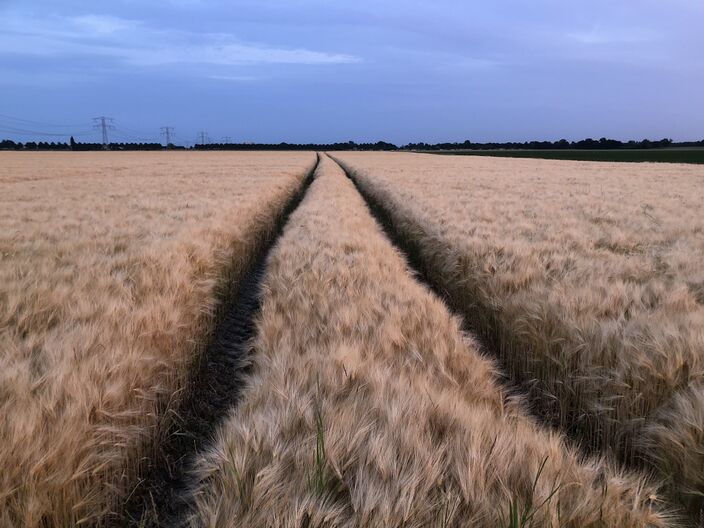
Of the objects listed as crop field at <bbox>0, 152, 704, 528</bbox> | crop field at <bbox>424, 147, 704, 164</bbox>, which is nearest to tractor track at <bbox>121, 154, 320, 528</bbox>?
crop field at <bbox>0, 152, 704, 528</bbox>

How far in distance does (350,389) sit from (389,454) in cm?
68

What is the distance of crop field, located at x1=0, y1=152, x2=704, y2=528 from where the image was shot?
4.65 feet

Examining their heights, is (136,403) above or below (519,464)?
below

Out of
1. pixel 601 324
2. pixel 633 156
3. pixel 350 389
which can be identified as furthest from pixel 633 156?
pixel 350 389

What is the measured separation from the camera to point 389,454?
1.52 meters

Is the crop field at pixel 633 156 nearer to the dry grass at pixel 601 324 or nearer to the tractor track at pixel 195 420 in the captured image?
the dry grass at pixel 601 324

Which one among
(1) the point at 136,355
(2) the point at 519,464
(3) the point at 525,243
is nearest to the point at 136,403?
(1) the point at 136,355

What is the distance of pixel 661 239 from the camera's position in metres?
6.69

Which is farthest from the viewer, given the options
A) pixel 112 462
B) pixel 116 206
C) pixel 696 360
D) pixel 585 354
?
pixel 116 206

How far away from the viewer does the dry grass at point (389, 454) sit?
132 cm

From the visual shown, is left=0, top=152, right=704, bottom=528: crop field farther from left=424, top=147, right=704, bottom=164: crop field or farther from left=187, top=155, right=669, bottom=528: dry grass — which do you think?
left=424, top=147, right=704, bottom=164: crop field

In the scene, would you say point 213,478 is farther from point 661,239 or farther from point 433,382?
point 661,239

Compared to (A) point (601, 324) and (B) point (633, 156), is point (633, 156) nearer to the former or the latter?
(B) point (633, 156)

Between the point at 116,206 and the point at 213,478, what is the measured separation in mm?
11126
